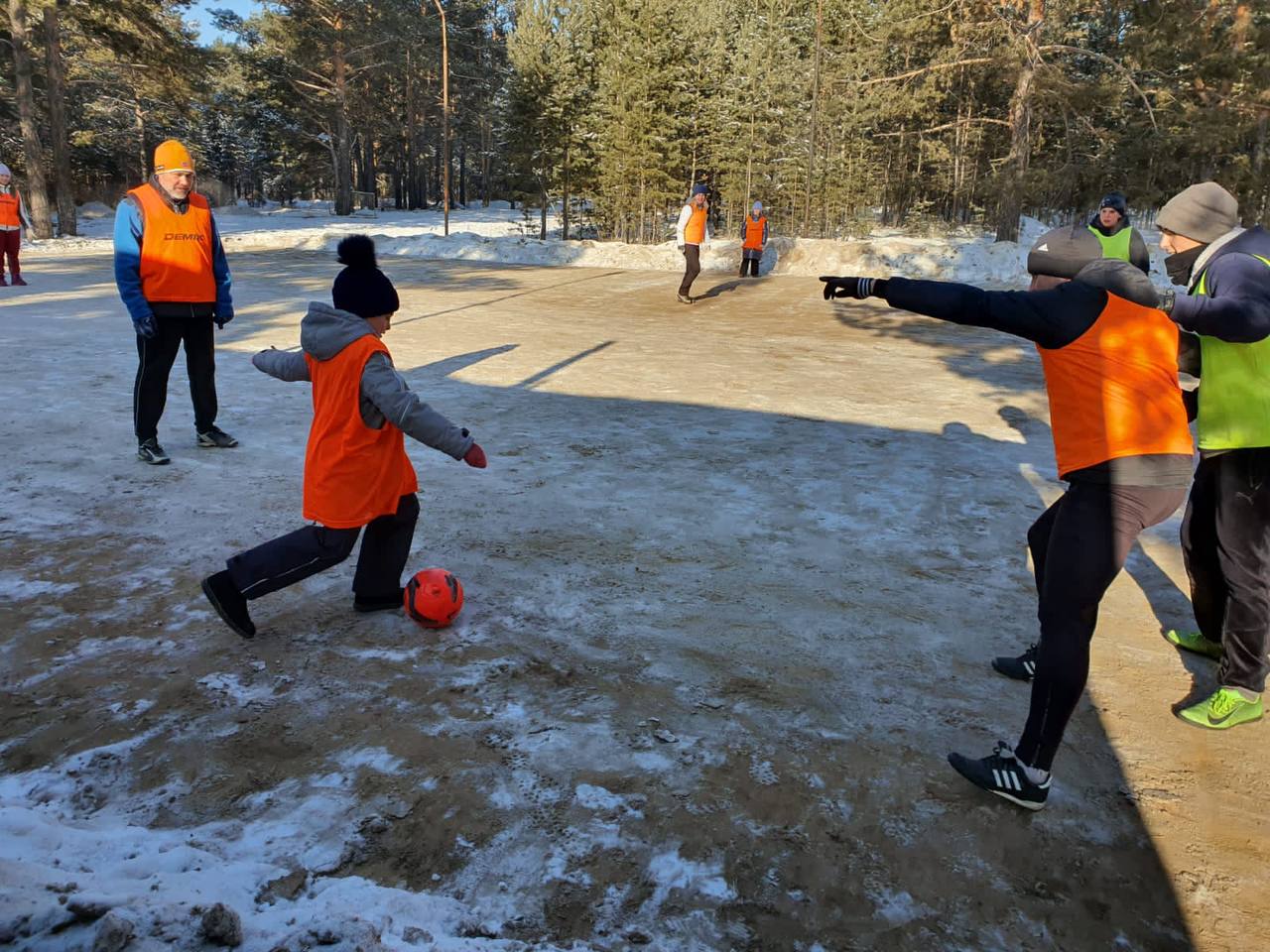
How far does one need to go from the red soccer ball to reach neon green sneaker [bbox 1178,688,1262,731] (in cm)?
298


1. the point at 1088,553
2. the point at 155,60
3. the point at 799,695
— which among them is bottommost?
the point at 799,695

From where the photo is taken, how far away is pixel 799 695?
3201mm

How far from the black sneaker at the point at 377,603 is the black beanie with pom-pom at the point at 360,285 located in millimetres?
1274

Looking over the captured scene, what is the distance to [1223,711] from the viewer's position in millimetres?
3100

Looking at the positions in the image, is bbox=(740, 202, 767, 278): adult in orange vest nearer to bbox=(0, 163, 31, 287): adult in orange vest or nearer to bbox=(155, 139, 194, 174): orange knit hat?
bbox=(0, 163, 31, 287): adult in orange vest

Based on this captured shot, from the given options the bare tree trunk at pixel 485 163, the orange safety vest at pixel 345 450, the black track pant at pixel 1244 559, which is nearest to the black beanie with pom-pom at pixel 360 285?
the orange safety vest at pixel 345 450

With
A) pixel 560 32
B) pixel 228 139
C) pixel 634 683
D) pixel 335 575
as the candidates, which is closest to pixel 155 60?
pixel 560 32

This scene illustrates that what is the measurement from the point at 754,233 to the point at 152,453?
54.3ft

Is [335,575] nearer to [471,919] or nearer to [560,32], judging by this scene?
[471,919]

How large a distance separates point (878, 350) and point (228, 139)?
59.1 m

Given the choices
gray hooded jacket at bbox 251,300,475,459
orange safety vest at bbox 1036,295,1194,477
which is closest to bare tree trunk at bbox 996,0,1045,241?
orange safety vest at bbox 1036,295,1194,477

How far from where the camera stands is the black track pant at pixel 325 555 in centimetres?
340

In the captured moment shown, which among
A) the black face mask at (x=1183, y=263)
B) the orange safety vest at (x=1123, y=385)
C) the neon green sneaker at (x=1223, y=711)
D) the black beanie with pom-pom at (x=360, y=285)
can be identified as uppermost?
the black face mask at (x=1183, y=263)

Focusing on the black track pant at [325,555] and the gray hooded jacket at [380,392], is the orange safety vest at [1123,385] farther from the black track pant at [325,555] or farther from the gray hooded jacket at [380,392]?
the black track pant at [325,555]
